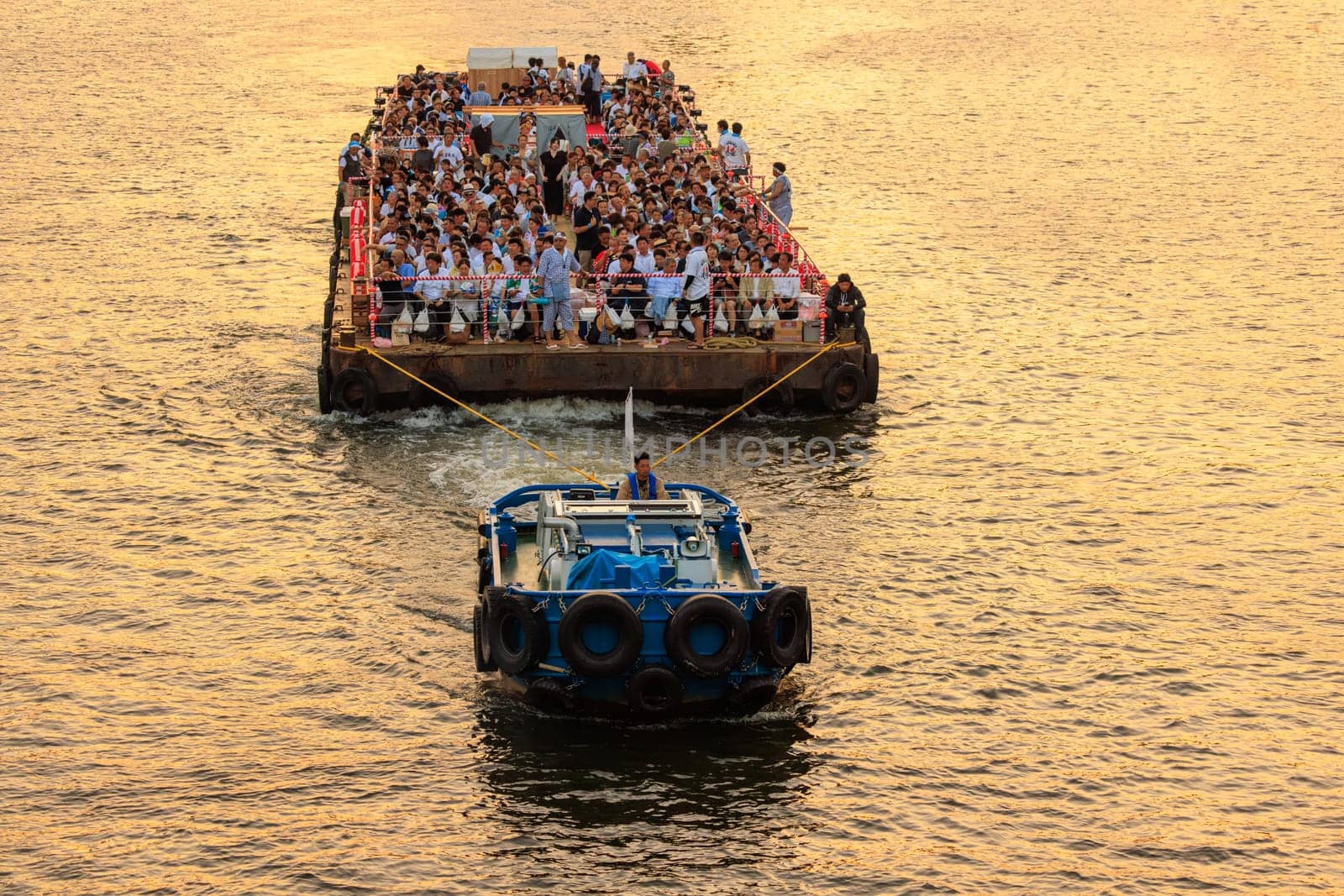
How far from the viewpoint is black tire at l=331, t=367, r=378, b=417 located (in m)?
32.1

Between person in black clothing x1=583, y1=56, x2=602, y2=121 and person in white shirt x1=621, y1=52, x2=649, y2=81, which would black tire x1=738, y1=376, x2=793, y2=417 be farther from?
person in white shirt x1=621, y1=52, x2=649, y2=81

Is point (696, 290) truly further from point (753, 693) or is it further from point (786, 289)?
point (753, 693)

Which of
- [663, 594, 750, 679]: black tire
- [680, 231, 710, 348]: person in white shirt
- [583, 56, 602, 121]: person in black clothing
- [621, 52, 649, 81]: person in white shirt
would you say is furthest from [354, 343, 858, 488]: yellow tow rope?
→ [621, 52, 649, 81]: person in white shirt

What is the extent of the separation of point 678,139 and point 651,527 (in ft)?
77.8

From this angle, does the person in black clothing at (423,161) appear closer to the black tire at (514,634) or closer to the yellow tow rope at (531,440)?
the yellow tow rope at (531,440)

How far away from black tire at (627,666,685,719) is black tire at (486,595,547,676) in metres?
1.11

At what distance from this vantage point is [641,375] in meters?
32.3

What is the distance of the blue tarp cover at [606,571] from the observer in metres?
21.7

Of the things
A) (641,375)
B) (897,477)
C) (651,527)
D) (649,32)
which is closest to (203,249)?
(641,375)

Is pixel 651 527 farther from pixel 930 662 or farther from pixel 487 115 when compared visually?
pixel 487 115

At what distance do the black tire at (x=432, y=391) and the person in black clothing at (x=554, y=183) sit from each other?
31.2 feet

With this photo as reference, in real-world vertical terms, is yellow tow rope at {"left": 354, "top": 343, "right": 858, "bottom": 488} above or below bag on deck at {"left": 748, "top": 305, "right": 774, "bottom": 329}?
below

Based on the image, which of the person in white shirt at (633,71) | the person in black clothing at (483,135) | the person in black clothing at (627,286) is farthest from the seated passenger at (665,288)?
the person in white shirt at (633,71)

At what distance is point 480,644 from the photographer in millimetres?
22656
